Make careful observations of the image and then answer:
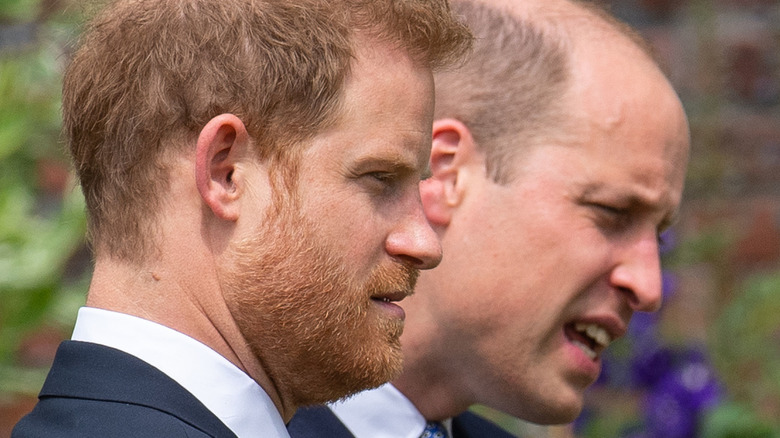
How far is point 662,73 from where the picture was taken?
207 cm

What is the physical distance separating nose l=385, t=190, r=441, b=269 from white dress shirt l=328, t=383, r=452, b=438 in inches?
20.2

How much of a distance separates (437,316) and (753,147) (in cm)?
179

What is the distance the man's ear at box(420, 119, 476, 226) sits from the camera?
1.92 m

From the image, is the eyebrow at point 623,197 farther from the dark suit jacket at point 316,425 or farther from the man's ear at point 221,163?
the man's ear at point 221,163

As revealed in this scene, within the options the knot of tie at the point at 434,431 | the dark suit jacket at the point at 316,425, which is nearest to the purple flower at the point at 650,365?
the knot of tie at the point at 434,431

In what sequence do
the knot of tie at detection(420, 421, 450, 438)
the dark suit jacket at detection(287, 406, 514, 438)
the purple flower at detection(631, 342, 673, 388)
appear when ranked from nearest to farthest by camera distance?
the dark suit jacket at detection(287, 406, 514, 438), the knot of tie at detection(420, 421, 450, 438), the purple flower at detection(631, 342, 673, 388)

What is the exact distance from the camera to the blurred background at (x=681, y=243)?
2.53 metres

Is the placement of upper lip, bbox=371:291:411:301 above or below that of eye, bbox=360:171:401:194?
below

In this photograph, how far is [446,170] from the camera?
6.40 ft

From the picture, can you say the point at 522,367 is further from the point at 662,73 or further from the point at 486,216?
the point at 662,73

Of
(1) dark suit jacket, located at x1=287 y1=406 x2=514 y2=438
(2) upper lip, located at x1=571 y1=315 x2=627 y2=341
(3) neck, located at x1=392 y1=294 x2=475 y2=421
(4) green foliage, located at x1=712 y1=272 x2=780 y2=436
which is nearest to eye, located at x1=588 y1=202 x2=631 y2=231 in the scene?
(2) upper lip, located at x1=571 y1=315 x2=627 y2=341

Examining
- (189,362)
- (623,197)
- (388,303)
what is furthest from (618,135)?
(189,362)

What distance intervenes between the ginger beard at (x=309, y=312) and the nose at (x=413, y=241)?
0.05 feet

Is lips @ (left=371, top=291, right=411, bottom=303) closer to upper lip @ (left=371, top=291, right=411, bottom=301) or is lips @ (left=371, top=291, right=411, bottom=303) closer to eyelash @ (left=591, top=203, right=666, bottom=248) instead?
upper lip @ (left=371, top=291, right=411, bottom=301)
